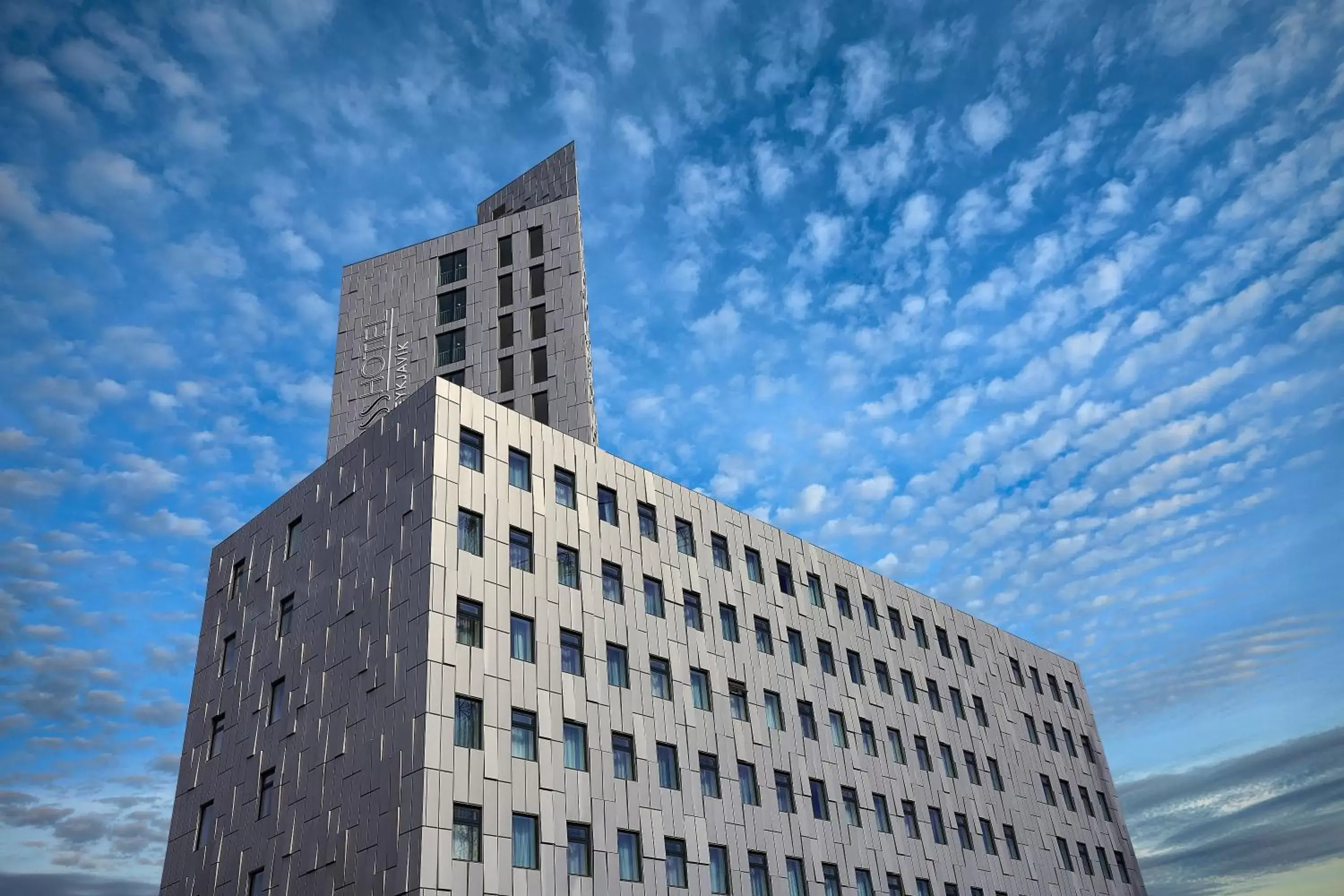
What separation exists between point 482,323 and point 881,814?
3239 cm

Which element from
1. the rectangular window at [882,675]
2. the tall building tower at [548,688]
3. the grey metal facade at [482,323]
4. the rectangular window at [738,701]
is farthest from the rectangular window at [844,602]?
the grey metal facade at [482,323]

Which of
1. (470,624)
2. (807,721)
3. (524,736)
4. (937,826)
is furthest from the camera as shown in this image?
(937,826)

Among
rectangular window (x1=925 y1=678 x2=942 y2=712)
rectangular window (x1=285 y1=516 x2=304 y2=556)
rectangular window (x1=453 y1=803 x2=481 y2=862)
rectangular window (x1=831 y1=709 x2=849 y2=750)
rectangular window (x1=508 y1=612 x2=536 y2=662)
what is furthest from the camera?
rectangular window (x1=925 y1=678 x2=942 y2=712)

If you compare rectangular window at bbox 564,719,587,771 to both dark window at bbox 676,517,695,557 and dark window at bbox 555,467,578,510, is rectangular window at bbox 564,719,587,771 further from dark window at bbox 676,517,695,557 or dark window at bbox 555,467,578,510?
dark window at bbox 676,517,695,557

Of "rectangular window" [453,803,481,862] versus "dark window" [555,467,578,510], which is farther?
"dark window" [555,467,578,510]

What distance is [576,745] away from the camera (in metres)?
35.6

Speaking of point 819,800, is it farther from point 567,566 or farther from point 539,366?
point 539,366

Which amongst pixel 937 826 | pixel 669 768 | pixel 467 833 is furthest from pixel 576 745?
pixel 937 826

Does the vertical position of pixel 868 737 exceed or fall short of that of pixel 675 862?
it exceeds it

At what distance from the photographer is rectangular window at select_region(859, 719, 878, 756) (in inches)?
1880

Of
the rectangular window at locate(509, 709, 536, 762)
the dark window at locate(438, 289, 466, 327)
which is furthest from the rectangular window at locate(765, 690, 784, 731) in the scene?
the dark window at locate(438, 289, 466, 327)

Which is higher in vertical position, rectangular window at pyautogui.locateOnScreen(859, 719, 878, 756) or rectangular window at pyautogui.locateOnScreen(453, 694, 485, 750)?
rectangular window at pyautogui.locateOnScreen(859, 719, 878, 756)

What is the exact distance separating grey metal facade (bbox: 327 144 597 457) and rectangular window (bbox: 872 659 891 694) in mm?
18142

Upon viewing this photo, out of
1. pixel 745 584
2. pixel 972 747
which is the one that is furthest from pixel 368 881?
pixel 972 747
